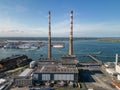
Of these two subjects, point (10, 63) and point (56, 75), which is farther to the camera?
point (10, 63)

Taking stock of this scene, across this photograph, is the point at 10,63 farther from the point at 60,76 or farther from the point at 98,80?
the point at 98,80

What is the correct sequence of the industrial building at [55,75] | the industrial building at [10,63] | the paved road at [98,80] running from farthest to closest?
1. the industrial building at [10,63]
2. the industrial building at [55,75]
3. the paved road at [98,80]

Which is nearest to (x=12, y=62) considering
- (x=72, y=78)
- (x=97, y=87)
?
(x=72, y=78)

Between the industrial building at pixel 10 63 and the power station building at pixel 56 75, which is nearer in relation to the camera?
the power station building at pixel 56 75

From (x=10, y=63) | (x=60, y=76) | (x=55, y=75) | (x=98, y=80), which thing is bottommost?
(x=98, y=80)

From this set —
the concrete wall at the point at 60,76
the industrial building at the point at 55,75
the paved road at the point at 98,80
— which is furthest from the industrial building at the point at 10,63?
the paved road at the point at 98,80

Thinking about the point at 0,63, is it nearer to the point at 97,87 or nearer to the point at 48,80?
the point at 48,80

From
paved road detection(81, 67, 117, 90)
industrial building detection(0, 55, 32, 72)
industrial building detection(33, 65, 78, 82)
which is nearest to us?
paved road detection(81, 67, 117, 90)

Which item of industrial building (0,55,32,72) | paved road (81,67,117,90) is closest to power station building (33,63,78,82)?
paved road (81,67,117,90)

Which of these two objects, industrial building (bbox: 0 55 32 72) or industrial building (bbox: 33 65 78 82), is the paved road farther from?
industrial building (bbox: 0 55 32 72)

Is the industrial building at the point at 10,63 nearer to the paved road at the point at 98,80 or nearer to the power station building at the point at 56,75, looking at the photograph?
the power station building at the point at 56,75

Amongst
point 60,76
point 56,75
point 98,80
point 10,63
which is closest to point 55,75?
point 56,75
